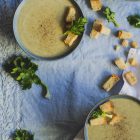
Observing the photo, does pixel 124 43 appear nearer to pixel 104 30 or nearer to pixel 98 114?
pixel 104 30

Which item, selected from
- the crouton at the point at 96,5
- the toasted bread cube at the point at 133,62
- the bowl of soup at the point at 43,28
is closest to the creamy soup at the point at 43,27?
the bowl of soup at the point at 43,28

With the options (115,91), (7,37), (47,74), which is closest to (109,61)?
(115,91)

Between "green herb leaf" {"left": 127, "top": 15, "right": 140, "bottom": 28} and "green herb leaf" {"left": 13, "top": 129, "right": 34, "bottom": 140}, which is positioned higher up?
"green herb leaf" {"left": 127, "top": 15, "right": 140, "bottom": 28}

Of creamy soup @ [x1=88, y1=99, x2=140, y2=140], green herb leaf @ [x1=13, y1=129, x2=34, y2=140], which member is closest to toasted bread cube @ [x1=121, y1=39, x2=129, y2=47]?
creamy soup @ [x1=88, y1=99, x2=140, y2=140]

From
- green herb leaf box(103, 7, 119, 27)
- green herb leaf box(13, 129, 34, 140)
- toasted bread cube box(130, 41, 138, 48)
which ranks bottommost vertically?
green herb leaf box(13, 129, 34, 140)

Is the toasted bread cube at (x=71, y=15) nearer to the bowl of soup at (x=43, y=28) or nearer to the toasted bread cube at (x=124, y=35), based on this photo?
the bowl of soup at (x=43, y=28)

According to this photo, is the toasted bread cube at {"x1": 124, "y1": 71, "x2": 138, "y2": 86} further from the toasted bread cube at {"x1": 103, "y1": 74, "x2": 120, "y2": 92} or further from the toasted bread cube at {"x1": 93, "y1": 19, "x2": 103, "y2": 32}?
the toasted bread cube at {"x1": 93, "y1": 19, "x2": 103, "y2": 32}

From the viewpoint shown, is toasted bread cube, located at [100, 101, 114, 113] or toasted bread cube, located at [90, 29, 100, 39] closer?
toasted bread cube, located at [100, 101, 114, 113]
